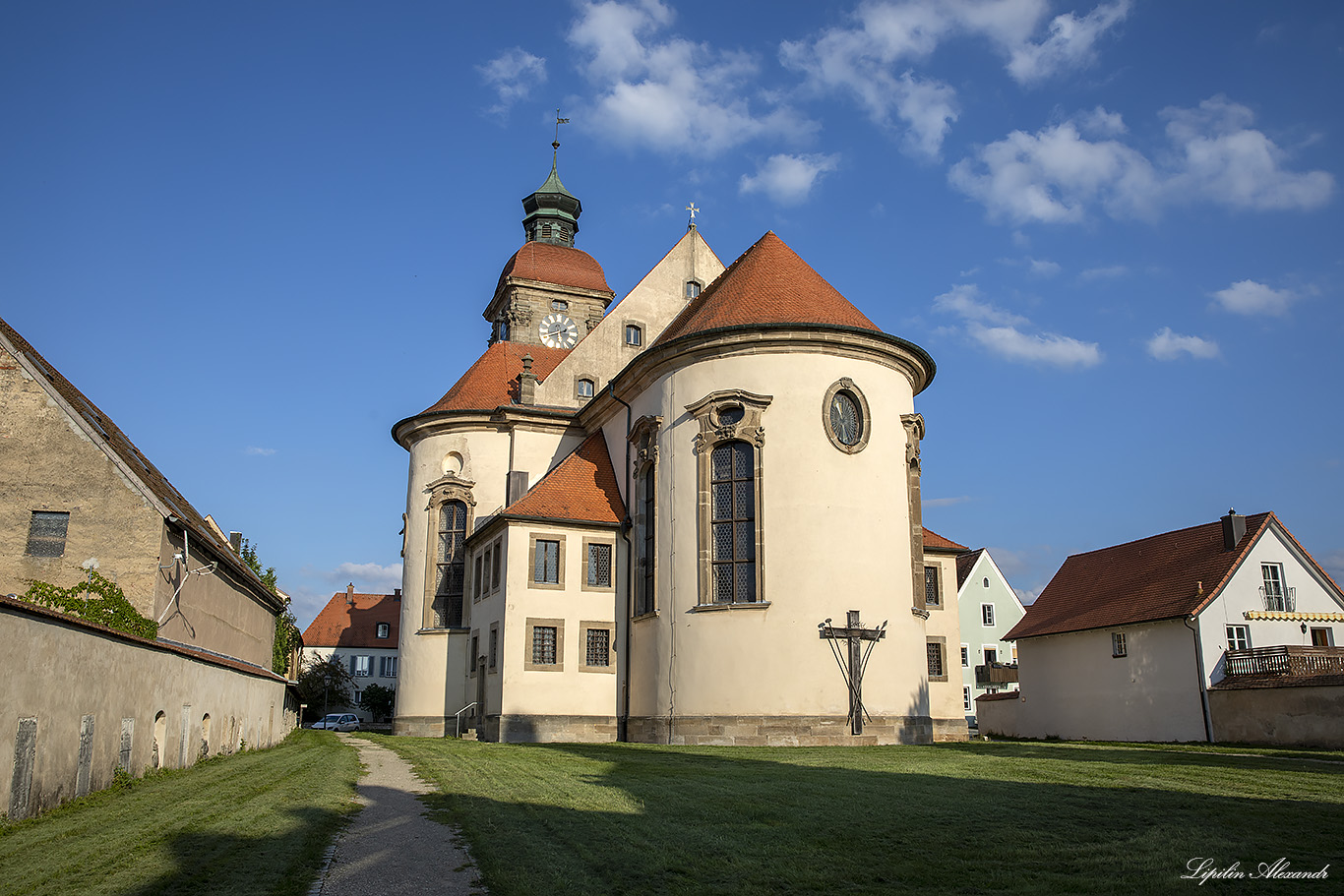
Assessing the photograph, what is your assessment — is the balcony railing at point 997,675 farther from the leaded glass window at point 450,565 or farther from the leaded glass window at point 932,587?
the leaded glass window at point 450,565

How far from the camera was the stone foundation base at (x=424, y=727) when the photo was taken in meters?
35.5

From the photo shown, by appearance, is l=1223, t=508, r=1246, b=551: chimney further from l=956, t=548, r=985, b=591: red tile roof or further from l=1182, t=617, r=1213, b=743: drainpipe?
l=956, t=548, r=985, b=591: red tile roof

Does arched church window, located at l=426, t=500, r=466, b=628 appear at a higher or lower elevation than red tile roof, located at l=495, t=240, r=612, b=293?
lower

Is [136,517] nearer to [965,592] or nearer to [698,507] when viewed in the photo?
[698,507]

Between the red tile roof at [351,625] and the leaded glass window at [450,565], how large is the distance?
3541cm

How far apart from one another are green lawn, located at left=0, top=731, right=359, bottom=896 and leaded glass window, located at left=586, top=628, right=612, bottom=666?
16627 mm

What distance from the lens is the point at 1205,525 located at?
120 feet

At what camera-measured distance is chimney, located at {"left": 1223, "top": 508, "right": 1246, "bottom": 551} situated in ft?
113

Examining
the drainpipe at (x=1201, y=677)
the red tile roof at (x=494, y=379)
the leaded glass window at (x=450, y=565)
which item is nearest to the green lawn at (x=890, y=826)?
the drainpipe at (x=1201, y=677)

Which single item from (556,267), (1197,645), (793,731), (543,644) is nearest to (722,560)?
(793,731)

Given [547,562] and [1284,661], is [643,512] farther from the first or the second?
[1284,661]

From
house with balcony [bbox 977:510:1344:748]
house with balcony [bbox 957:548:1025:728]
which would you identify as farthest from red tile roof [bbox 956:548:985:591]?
house with balcony [bbox 977:510:1344:748]

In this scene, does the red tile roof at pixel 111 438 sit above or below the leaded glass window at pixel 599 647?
above

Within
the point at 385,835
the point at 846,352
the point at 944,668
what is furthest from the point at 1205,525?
the point at 385,835
